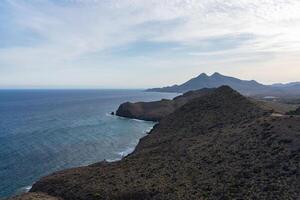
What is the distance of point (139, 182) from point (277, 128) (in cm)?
2050

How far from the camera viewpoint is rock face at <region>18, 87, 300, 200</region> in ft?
132

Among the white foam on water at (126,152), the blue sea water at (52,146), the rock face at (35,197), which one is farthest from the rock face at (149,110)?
the rock face at (35,197)

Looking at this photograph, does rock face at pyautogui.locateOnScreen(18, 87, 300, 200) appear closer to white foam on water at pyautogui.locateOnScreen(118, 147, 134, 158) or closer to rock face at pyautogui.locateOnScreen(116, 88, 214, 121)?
white foam on water at pyautogui.locateOnScreen(118, 147, 134, 158)

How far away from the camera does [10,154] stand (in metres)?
79.6

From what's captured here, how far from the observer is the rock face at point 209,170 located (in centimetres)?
4028

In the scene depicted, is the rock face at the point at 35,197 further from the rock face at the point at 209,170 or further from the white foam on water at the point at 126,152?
the white foam on water at the point at 126,152

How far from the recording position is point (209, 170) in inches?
1848

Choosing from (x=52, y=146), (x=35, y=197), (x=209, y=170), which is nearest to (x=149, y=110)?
(x=52, y=146)

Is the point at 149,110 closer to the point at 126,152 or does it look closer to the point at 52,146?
the point at 52,146

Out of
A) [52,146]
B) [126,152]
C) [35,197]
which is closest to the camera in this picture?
[35,197]

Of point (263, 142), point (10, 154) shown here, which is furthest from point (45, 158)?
point (263, 142)

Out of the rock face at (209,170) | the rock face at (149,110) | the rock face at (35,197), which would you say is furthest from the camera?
the rock face at (149,110)

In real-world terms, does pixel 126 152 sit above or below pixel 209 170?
below

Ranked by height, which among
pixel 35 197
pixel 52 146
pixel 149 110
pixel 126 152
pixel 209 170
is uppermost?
pixel 209 170
